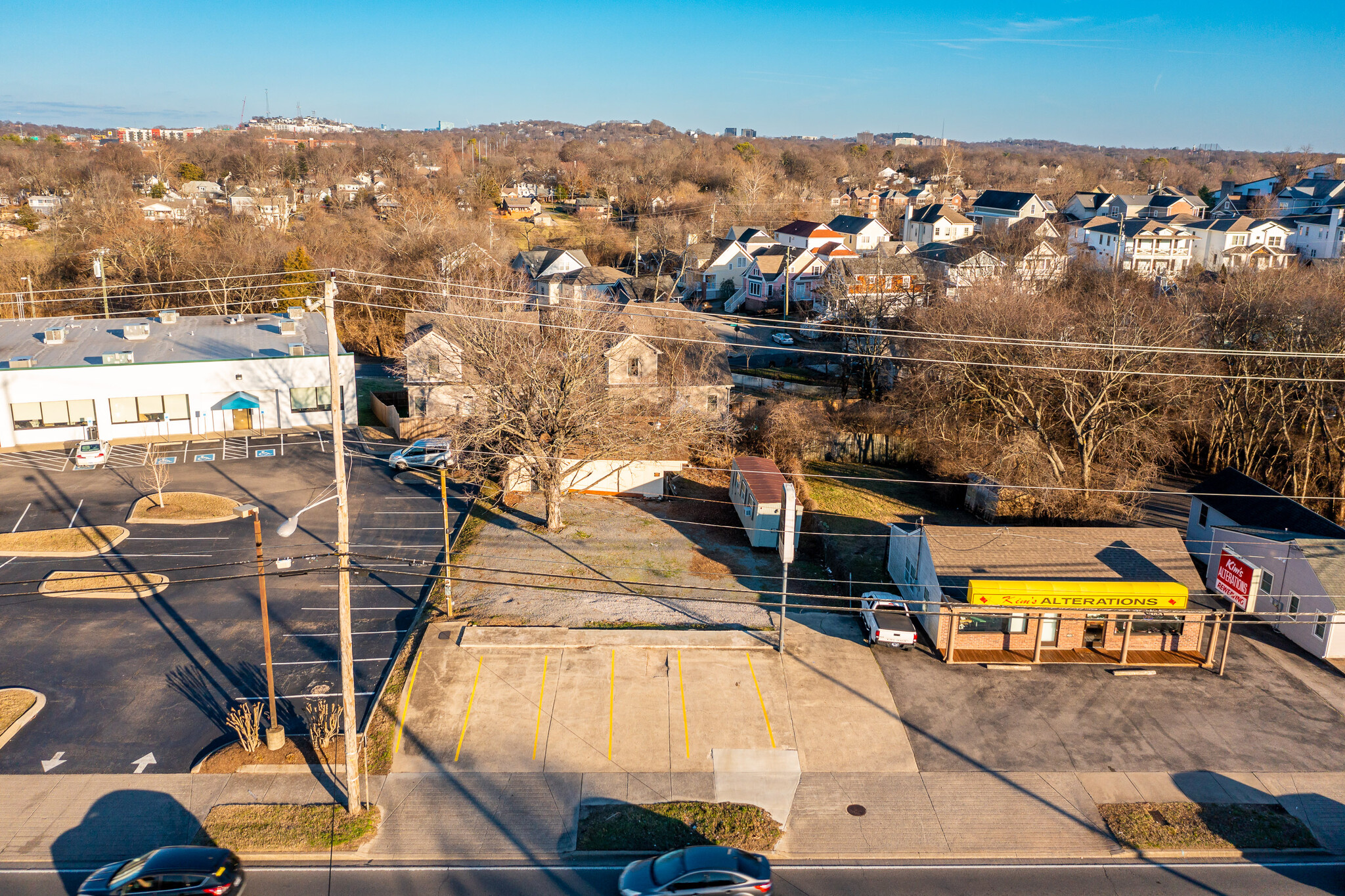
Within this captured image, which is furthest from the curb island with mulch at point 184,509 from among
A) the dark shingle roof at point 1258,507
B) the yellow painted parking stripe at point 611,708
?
the dark shingle roof at point 1258,507

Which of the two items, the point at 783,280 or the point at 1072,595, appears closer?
the point at 1072,595

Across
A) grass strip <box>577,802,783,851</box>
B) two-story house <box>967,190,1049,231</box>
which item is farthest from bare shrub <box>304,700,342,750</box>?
two-story house <box>967,190,1049,231</box>

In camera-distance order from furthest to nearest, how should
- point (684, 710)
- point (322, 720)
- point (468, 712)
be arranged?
point (684, 710) → point (468, 712) → point (322, 720)

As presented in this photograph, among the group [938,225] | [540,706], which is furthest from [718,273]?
[540,706]

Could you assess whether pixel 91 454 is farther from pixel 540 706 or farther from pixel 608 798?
pixel 608 798

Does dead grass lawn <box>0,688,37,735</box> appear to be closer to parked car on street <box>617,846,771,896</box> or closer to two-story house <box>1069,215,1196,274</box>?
parked car on street <box>617,846,771,896</box>
